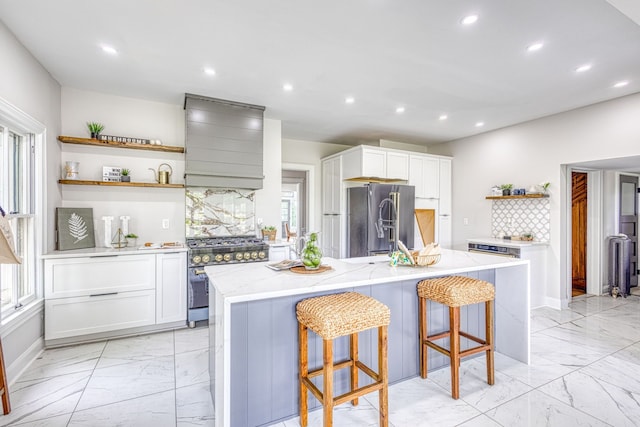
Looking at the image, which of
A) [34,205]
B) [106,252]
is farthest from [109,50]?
[106,252]

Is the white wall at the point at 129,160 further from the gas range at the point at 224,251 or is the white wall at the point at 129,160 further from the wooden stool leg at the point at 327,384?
the wooden stool leg at the point at 327,384

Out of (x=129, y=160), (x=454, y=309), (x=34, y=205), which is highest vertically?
(x=129, y=160)

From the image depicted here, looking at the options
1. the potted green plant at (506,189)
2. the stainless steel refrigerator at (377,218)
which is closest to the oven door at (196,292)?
the stainless steel refrigerator at (377,218)

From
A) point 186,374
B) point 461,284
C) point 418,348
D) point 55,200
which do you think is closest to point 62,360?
point 186,374

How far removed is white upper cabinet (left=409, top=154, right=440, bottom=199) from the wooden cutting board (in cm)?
26

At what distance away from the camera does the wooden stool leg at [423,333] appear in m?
2.27

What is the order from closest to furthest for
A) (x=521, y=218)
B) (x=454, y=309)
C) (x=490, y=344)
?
(x=454, y=309) → (x=490, y=344) → (x=521, y=218)

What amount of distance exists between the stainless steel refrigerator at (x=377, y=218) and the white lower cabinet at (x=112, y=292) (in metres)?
2.55

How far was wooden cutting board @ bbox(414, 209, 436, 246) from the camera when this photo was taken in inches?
212

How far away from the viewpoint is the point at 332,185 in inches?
214

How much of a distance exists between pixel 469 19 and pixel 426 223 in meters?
3.72

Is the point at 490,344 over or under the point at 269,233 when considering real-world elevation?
under

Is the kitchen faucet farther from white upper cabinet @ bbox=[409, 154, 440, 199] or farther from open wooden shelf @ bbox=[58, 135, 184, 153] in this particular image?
open wooden shelf @ bbox=[58, 135, 184, 153]

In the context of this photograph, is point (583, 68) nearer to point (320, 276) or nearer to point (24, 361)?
point (320, 276)
